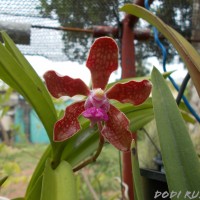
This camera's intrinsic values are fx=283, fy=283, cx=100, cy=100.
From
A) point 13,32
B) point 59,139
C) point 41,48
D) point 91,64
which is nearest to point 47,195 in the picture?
point 59,139

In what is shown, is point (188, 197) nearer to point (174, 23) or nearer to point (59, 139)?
point (59, 139)

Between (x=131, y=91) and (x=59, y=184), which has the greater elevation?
(x=131, y=91)

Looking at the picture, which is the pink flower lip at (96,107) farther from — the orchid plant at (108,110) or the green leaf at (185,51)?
the green leaf at (185,51)

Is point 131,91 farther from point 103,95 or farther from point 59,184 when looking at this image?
point 59,184

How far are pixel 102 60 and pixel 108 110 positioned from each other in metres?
0.07

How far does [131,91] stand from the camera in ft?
1.16

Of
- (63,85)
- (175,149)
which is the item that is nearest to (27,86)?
(63,85)

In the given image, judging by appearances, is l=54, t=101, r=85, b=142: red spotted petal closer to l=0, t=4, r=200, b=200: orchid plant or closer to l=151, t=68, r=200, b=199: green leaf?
l=0, t=4, r=200, b=200: orchid plant

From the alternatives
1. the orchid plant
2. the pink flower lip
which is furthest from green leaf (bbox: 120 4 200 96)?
the pink flower lip

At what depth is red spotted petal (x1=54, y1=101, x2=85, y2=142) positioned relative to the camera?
35 centimetres

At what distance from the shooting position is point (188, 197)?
0.27 meters

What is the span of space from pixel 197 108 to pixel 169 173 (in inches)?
33.8

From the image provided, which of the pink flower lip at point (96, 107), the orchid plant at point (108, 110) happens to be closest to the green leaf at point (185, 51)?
the orchid plant at point (108, 110)

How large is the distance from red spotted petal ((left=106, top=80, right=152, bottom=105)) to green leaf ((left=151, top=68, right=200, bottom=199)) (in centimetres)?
2
